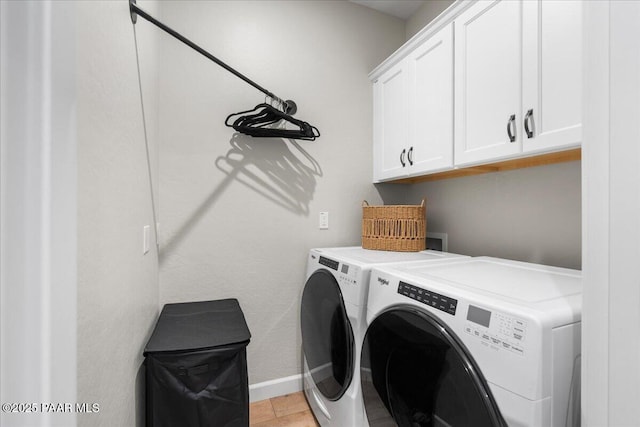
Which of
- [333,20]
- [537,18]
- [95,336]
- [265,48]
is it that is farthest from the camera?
[333,20]

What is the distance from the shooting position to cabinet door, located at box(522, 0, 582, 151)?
3.34 feet

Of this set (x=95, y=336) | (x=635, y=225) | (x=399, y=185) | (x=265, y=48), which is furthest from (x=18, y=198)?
(x=399, y=185)

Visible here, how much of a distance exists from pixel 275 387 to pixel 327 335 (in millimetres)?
744

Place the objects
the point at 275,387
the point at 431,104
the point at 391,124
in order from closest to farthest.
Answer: the point at 431,104
the point at 275,387
the point at 391,124

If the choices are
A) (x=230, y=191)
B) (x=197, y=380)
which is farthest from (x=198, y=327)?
(x=230, y=191)

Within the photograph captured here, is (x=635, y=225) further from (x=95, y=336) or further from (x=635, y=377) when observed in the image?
(x=95, y=336)

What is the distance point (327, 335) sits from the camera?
1508mm

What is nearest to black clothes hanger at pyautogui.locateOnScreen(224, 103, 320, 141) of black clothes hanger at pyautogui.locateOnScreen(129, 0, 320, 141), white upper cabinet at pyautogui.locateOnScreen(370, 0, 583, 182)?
black clothes hanger at pyautogui.locateOnScreen(129, 0, 320, 141)

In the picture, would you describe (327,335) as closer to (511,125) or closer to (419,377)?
(419,377)

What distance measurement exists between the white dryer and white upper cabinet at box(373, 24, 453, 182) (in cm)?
78

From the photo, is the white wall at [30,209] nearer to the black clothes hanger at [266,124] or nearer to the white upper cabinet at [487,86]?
the black clothes hanger at [266,124]

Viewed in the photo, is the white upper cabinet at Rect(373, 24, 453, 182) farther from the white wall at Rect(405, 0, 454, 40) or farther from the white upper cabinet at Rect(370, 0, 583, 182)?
the white wall at Rect(405, 0, 454, 40)

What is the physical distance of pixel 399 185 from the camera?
7.72ft

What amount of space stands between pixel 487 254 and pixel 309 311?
111 centimetres
